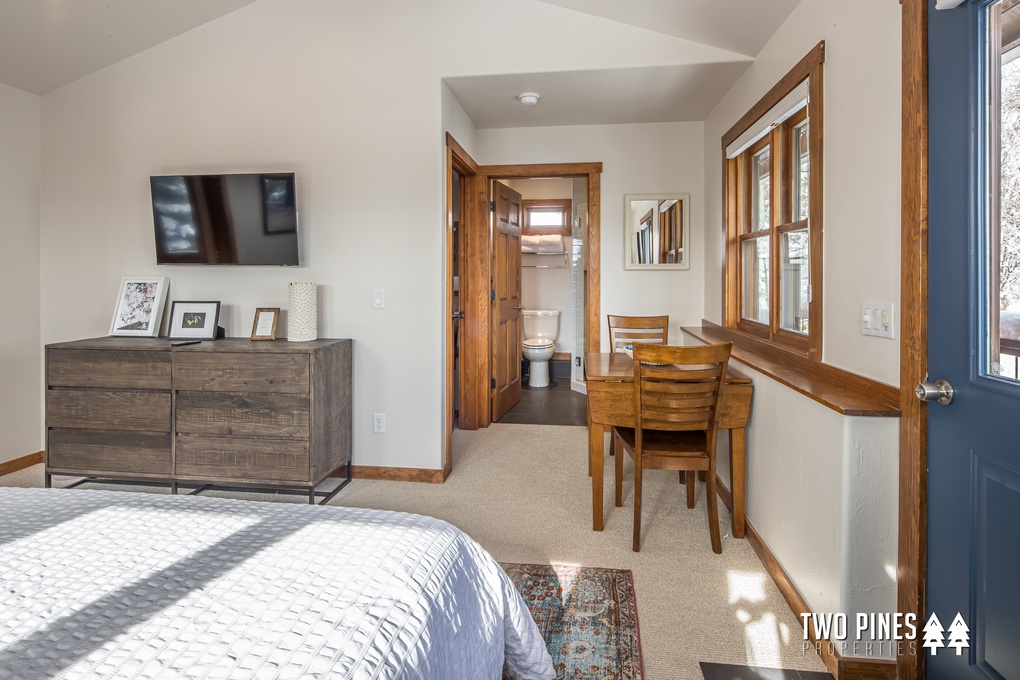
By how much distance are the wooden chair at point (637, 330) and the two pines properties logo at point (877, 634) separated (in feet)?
7.68

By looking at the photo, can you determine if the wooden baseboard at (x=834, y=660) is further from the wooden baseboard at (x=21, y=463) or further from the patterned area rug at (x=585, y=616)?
the wooden baseboard at (x=21, y=463)

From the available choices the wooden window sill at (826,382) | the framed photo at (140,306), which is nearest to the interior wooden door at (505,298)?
the wooden window sill at (826,382)

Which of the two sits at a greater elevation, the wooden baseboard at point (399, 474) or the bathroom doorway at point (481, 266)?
the bathroom doorway at point (481, 266)

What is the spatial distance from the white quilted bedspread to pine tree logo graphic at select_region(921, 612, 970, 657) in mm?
1039

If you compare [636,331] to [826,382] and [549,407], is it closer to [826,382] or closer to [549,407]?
[549,407]

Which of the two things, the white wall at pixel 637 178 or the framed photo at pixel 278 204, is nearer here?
the framed photo at pixel 278 204

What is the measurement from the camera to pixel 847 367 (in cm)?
204

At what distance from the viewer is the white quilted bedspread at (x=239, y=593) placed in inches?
31.0

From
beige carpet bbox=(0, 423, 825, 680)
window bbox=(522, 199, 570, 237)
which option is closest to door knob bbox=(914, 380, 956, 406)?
beige carpet bbox=(0, 423, 825, 680)

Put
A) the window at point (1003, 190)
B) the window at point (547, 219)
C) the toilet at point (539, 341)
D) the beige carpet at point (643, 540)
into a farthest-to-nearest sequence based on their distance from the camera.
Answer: the window at point (547, 219) → the toilet at point (539, 341) → the beige carpet at point (643, 540) → the window at point (1003, 190)

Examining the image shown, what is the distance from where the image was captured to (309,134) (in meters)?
3.44

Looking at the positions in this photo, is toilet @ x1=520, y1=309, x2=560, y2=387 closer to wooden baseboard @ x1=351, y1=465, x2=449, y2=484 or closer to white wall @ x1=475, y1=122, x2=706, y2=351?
white wall @ x1=475, y1=122, x2=706, y2=351

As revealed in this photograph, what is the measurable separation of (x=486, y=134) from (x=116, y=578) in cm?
413

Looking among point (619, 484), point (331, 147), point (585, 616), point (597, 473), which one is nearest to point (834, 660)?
point (585, 616)
